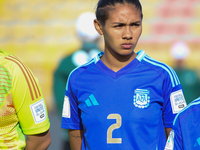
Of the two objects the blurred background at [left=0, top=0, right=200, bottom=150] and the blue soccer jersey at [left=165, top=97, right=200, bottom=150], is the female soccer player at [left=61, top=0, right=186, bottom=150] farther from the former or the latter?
the blurred background at [left=0, top=0, right=200, bottom=150]

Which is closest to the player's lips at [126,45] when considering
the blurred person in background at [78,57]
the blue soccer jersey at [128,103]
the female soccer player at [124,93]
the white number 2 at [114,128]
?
the female soccer player at [124,93]

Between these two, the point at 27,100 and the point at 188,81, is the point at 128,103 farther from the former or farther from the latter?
the point at 188,81

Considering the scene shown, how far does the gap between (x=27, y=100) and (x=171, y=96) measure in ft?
3.13

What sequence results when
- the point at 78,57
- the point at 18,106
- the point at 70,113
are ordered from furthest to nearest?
the point at 78,57
the point at 70,113
the point at 18,106

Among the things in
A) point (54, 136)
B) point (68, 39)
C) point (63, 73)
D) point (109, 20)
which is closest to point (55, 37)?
point (68, 39)

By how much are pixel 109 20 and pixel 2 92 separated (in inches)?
34.6

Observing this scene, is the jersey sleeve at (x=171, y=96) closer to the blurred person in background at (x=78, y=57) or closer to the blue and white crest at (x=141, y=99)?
the blue and white crest at (x=141, y=99)

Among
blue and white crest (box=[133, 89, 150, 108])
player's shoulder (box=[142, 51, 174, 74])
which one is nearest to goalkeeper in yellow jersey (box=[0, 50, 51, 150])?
blue and white crest (box=[133, 89, 150, 108])

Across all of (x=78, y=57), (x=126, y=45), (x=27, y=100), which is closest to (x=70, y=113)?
(x=27, y=100)

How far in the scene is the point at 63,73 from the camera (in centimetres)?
498

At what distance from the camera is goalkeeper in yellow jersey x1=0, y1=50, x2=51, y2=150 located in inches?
90.2

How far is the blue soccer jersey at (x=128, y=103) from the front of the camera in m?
2.51

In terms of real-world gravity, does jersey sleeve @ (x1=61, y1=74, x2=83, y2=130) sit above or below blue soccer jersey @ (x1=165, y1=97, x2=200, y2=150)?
below

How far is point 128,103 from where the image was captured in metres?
2.56
